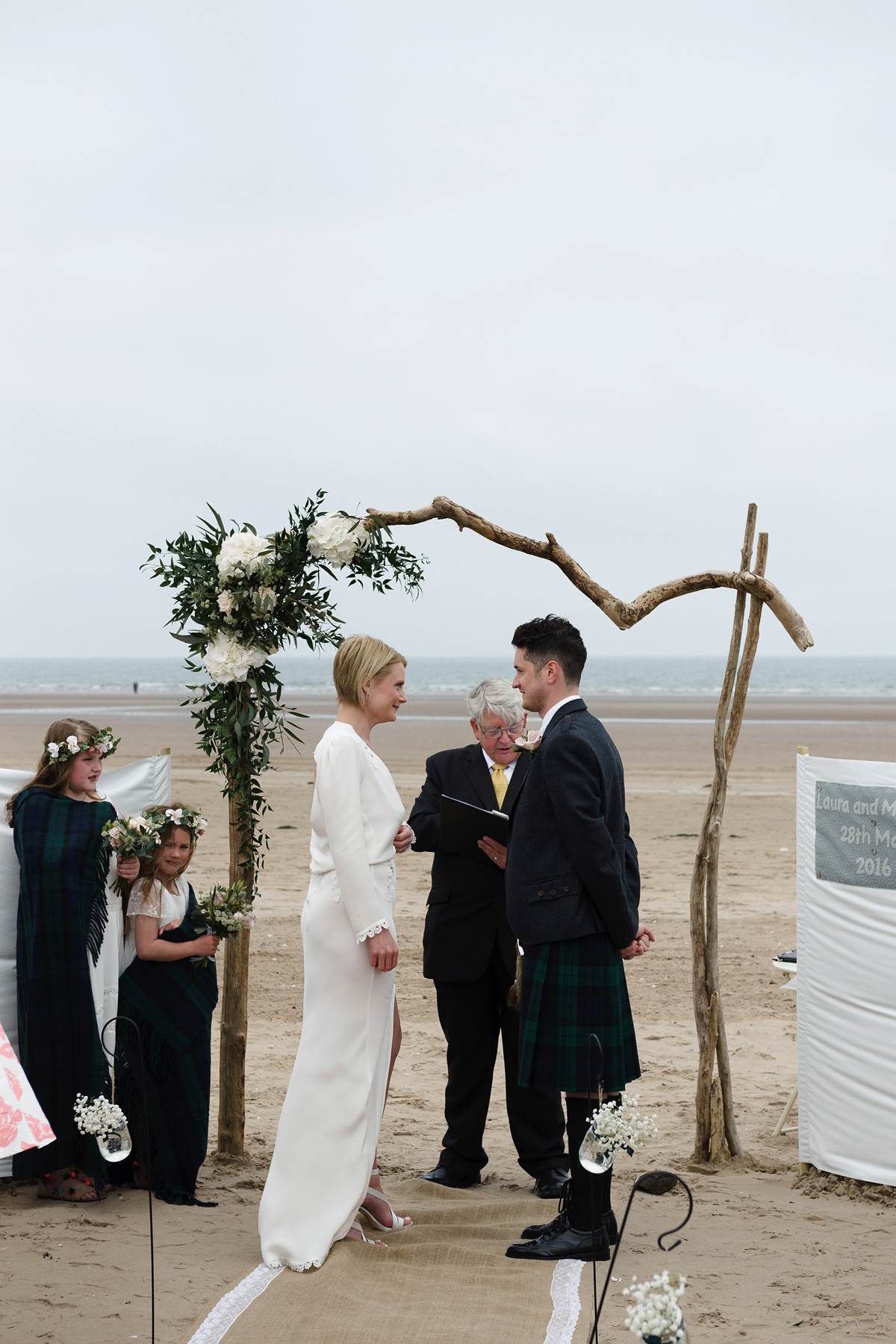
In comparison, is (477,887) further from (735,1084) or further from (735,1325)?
(735,1084)

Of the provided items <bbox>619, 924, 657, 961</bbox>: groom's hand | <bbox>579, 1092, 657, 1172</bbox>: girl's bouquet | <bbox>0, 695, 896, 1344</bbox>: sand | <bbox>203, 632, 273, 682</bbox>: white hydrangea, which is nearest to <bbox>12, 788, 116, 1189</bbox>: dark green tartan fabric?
<bbox>0, 695, 896, 1344</bbox>: sand

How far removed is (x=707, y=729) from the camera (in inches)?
1213

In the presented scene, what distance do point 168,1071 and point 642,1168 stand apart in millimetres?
1889

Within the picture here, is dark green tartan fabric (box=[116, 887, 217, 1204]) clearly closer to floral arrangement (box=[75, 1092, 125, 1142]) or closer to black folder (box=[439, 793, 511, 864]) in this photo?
black folder (box=[439, 793, 511, 864])

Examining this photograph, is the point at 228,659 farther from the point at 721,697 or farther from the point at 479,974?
the point at 721,697

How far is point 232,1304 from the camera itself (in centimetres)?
333

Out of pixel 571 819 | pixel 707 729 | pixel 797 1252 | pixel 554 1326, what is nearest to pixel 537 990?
pixel 571 819

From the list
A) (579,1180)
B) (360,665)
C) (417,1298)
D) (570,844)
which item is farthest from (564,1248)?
(360,665)

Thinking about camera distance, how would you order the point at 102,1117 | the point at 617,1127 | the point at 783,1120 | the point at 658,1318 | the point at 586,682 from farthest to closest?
the point at 586,682 → the point at 783,1120 → the point at 102,1117 → the point at 617,1127 → the point at 658,1318

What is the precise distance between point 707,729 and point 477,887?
27.1 m

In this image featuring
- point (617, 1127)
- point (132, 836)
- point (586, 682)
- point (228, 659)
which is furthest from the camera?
point (586, 682)

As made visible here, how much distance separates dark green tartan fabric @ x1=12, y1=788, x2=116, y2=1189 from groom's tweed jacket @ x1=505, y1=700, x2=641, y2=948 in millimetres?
1563

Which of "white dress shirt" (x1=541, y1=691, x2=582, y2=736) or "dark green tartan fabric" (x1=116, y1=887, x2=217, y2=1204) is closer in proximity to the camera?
"white dress shirt" (x1=541, y1=691, x2=582, y2=736)

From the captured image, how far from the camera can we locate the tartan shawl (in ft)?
14.1
